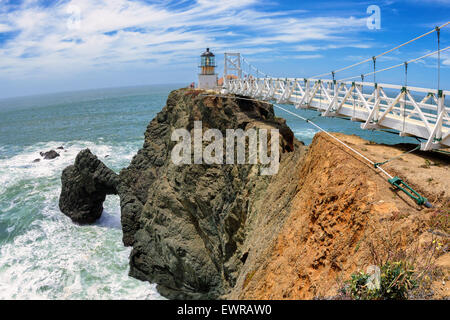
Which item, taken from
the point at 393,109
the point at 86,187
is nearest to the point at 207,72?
the point at 86,187

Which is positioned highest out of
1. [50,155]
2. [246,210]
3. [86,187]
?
[246,210]

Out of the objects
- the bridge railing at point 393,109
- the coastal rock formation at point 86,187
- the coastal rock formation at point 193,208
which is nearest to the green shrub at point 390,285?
the bridge railing at point 393,109

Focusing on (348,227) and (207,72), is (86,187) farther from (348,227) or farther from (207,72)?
(348,227)

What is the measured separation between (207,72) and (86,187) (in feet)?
51.8

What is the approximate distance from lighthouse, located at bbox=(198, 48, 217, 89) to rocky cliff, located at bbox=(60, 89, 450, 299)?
5.16 meters

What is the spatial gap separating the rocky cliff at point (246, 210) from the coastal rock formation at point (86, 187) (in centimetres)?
9

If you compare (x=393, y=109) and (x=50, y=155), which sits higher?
(x=393, y=109)

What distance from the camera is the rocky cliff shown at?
7.73m

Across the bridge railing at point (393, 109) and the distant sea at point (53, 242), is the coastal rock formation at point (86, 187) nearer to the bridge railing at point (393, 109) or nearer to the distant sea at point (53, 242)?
the distant sea at point (53, 242)

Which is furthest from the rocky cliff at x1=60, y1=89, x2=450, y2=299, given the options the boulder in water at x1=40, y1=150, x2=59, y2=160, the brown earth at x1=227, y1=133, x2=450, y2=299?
the boulder in water at x1=40, y1=150, x2=59, y2=160

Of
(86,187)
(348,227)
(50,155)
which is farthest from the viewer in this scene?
(50,155)

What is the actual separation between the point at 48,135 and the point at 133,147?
75.9 feet

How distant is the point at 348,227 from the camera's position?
26.2 feet
